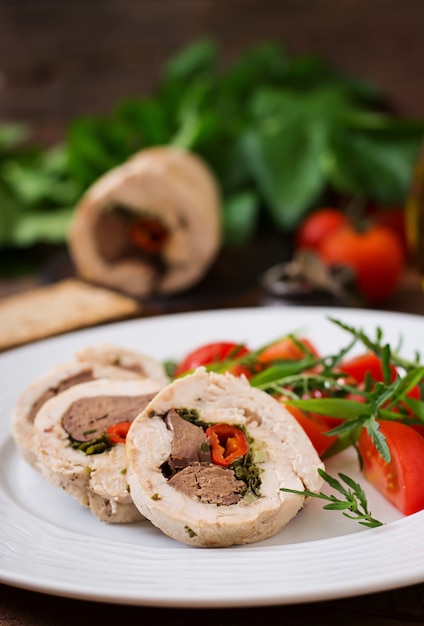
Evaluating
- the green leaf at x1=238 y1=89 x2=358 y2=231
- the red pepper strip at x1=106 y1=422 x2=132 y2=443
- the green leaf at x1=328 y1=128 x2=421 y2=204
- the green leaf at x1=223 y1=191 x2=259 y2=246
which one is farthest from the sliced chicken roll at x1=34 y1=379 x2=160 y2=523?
the green leaf at x1=328 y1=128 x2=421 y2=204

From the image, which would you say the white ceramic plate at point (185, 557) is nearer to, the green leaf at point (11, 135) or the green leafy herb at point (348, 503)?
the green leafy herb at point (348, 503)

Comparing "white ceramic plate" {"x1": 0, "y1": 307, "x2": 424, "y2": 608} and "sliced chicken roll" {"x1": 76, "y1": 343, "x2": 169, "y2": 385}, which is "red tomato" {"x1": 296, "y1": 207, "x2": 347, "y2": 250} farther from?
"white ceramic plate" {"x1": 0, "y1": 307, "x2": 424, "y2": 608}

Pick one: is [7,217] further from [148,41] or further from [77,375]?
[77,375]

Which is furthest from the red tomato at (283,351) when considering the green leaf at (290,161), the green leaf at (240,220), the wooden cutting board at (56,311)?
the green leaf at (290,161)

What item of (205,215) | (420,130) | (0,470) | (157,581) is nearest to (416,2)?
(420,130)

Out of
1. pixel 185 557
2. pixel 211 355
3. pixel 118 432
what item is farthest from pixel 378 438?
pixel 211 355

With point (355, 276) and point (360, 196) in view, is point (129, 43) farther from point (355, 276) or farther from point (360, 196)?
point (355, 276)
